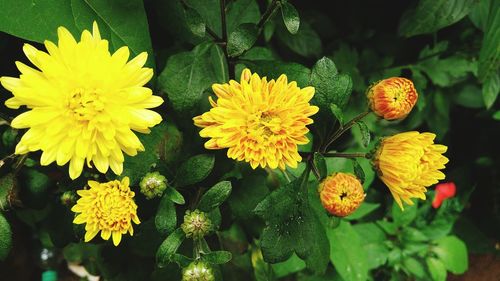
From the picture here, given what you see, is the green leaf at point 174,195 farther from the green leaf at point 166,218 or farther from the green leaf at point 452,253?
the green leaf at point 452,253

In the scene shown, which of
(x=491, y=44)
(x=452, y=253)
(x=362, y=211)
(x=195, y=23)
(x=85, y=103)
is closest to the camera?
(x=85, y=103)

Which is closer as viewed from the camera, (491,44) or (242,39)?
(242,39)

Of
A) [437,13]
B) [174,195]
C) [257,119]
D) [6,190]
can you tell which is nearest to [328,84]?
[257,119]

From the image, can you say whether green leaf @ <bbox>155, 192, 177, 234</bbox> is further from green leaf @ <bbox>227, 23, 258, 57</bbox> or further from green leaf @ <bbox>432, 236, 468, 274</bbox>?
green leaf @ <bbox>432, 236, 468, 274</bbox>

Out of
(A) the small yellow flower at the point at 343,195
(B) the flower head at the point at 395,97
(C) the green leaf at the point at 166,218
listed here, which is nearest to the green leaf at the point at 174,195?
(C) the green leaf at the point at 166,218

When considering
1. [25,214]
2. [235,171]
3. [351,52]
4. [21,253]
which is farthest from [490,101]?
[21,253]

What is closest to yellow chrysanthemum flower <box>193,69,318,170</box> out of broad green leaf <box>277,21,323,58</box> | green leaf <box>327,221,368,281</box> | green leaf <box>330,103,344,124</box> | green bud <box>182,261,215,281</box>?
green leaf <box>330,103,344,124</box>

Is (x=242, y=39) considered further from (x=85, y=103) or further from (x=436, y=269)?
(x=436, y=269)
